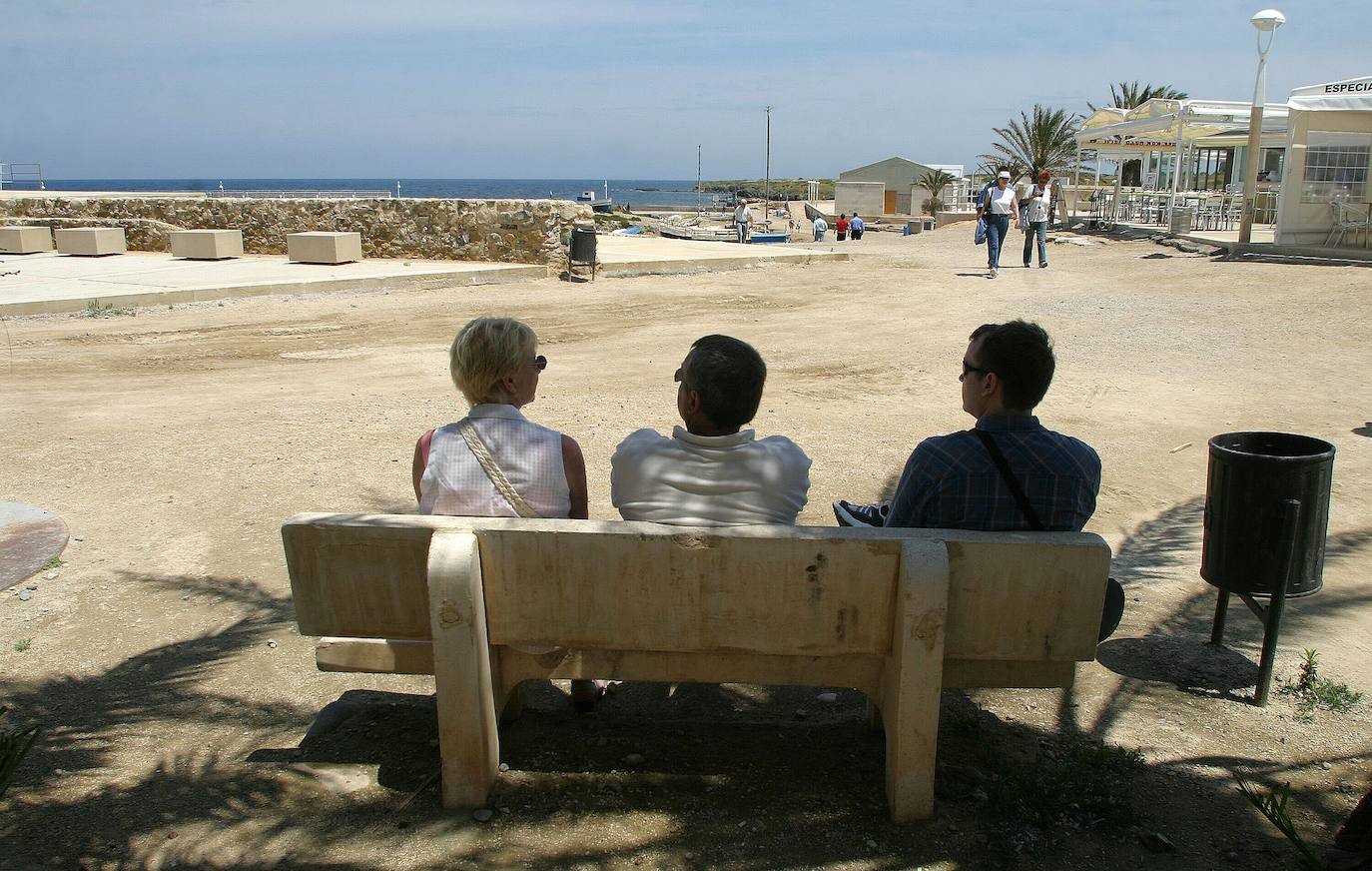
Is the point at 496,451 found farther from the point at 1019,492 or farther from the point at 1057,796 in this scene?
the point at 1057,796

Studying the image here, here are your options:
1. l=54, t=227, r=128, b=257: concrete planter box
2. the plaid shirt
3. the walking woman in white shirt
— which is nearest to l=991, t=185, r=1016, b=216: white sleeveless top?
the walking woman in white shirt

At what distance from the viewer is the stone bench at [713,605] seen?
2.68m

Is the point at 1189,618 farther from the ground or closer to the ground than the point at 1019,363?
closer to the ground

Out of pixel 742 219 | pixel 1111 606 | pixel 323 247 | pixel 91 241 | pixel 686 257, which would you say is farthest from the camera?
pixel 742 219

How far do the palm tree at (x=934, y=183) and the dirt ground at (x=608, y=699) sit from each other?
4598 centimetres

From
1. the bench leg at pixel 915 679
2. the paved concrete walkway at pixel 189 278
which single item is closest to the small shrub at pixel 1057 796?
the bench leg at pixel 915 679

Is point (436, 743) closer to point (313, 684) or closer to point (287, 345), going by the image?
point (313, 684)

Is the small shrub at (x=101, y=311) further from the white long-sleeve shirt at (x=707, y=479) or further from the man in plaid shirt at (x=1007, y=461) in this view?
the man in plaid shirt at (x=1007, y=461)

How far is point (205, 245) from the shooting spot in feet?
60.8

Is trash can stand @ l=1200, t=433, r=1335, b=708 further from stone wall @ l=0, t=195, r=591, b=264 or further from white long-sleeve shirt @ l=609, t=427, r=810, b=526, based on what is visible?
stone wall @ l=0, t=195, r=591, b=264

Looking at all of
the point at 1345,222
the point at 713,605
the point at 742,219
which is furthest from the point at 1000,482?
the point at 742,219

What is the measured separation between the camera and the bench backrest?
8.80 feet

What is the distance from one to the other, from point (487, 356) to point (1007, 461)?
1.60m

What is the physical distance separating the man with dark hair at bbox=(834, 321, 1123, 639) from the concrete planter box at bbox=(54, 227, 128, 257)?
1996 centimetres
